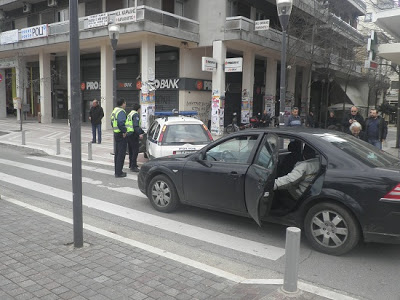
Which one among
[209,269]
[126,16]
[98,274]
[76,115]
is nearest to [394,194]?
[209,269]

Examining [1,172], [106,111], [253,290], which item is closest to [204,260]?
[253,290]

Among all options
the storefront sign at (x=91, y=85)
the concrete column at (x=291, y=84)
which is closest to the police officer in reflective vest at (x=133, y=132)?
the storefront sign at (x=91, y=85)

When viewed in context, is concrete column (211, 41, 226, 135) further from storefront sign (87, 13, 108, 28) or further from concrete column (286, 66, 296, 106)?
concrete column (286, 66, 296, 106)

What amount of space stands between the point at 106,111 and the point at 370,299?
73.0 feet

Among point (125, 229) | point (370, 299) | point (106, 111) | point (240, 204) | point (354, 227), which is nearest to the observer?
point (370, 299)

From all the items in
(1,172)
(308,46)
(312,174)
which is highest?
(308,46)

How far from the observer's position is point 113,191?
8133mm

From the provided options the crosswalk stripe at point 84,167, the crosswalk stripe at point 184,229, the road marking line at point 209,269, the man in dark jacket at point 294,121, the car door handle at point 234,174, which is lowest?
the crosswalk stripe at point 84,167

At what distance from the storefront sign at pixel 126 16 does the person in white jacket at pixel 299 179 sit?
16.6m

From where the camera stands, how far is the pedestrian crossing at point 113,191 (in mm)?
5027

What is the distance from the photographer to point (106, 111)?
24.1m

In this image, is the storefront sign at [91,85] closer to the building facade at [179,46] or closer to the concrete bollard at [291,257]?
the building facade at [179,46]

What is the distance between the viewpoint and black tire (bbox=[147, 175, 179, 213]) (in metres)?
6.25

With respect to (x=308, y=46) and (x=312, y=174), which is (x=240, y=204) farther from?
(x=308, y=46)
